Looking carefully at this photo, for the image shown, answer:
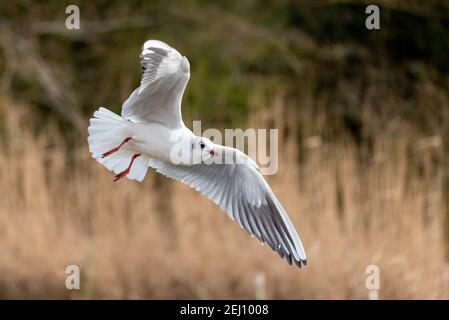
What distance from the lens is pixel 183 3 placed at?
5.89 meters

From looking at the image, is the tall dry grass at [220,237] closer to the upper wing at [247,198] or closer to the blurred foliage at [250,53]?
the blurred foliage at [250,53]

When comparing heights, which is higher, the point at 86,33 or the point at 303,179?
the point at 86,33

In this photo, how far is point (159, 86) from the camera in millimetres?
2549

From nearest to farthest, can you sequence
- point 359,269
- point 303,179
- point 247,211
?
point 247,211 → point 359,269 → point 303,179

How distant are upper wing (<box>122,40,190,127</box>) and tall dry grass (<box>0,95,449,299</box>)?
164cm

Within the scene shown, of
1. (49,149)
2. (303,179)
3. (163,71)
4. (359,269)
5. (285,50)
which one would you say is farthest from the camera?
(285,50)

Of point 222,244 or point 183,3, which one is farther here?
point 183,3

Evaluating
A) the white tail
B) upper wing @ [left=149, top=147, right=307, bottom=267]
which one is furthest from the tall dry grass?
the white tail

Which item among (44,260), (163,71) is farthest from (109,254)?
(163,71)

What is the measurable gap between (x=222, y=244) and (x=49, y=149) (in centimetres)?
136

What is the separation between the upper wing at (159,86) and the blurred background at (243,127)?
0.80m

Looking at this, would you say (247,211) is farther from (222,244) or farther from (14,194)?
(14,194)

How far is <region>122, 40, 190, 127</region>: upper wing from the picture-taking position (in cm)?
245

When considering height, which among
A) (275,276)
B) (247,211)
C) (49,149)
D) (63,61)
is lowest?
(275,276)
